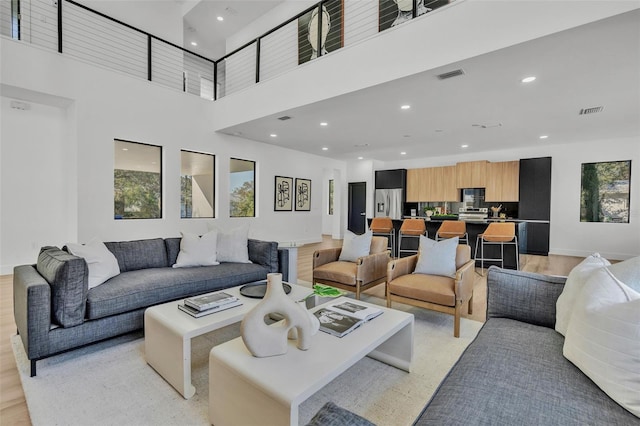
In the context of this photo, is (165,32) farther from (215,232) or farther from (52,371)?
(52,371)

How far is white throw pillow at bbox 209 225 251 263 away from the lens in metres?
3.58

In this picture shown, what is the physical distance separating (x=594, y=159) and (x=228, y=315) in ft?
28.0

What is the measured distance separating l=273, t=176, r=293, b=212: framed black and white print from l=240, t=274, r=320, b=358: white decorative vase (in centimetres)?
623

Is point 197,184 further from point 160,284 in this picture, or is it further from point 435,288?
point 435,288

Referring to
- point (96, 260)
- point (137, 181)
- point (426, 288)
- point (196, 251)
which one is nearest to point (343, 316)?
point (426, 288)

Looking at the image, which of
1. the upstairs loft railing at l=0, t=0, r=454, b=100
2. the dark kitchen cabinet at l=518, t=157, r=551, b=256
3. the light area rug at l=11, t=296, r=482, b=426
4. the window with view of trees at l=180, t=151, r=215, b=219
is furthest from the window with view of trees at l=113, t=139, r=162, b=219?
the dark kitchen cabinet at l=518, t=157, r=551, b=256

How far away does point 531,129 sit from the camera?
5.71 meters

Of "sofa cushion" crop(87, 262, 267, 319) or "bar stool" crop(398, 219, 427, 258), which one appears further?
"bar stool" crop(398, 219, 427, 258)

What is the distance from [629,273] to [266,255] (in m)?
3.04

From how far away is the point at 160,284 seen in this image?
2697 millimetres

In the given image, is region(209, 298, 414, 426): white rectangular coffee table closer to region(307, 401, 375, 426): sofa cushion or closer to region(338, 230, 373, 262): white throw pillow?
region(307, 401, 375, 426): sofa cushion

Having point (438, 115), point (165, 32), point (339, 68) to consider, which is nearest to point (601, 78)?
point (438, 115)

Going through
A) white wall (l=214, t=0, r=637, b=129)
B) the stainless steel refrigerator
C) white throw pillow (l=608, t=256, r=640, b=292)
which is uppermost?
white wall (l=214, t=0, r=637, b=129)

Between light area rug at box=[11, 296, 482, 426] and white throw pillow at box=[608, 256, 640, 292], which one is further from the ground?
white throw pillow at box=[608, 256, 640, 292]
